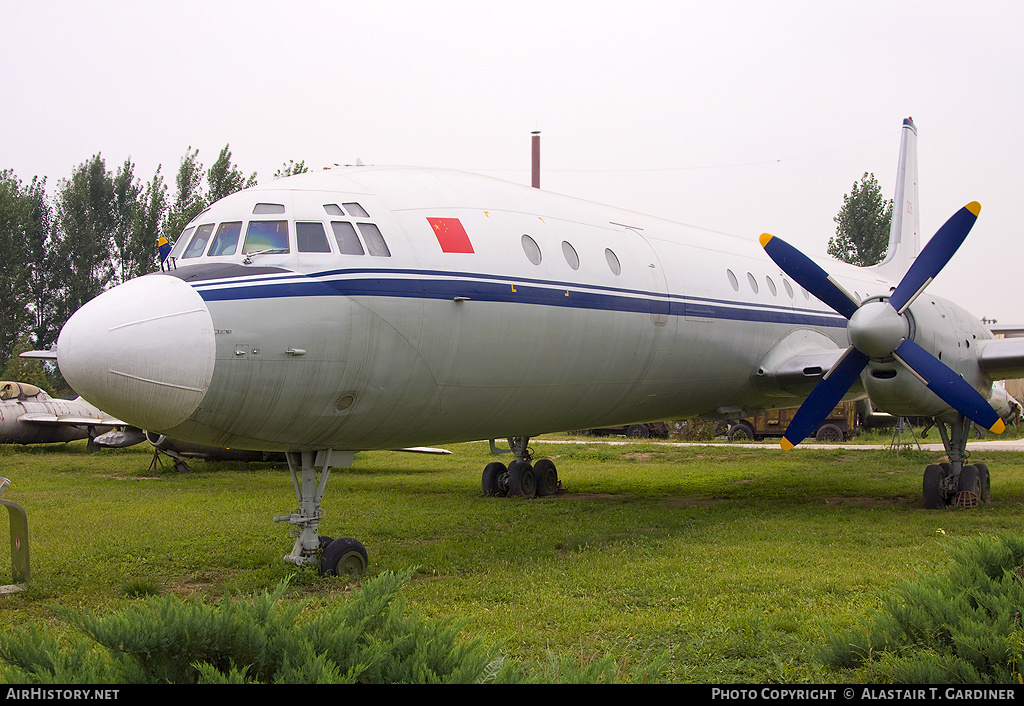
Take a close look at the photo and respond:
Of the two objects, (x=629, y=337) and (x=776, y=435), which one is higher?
(x=629, y=337)

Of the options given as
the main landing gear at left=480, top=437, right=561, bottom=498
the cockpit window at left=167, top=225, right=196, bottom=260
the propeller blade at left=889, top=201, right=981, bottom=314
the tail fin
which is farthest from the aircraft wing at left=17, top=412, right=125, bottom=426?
the propeller blade at left=889, top=201, right=981, bottom=314

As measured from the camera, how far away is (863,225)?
54438 mm

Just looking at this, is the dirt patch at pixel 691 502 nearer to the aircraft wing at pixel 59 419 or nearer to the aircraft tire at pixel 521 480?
the aircraft tire at pixel 521 480

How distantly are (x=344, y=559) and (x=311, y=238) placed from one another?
124 inches

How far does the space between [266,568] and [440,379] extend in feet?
8.94

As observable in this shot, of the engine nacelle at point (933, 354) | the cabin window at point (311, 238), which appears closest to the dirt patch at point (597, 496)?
the engine nacelle at point (933, 354)

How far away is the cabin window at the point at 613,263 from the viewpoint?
35.2ft

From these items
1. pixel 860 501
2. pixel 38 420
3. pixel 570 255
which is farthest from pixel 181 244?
pixel 38 420

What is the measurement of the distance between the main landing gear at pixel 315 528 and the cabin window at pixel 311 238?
2.09m

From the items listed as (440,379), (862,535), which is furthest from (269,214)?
(862,535)

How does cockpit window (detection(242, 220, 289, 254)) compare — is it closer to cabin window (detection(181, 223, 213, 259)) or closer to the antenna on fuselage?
cabin window (detection(181, 223, 213, 259))

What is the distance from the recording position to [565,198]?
37.8ft

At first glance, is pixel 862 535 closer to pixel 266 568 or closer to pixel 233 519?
pixel 266 568

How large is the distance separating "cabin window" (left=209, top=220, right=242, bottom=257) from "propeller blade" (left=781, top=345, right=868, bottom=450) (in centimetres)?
763
